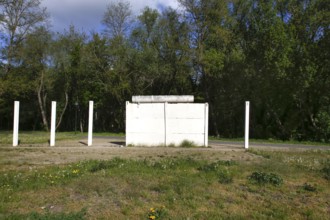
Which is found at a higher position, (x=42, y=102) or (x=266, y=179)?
(x=42, y=102)

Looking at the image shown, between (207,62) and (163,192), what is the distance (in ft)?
84.5

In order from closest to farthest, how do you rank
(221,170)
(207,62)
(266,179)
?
(266,179) → (221,170) → (207,62)

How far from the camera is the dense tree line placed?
94.7 feet

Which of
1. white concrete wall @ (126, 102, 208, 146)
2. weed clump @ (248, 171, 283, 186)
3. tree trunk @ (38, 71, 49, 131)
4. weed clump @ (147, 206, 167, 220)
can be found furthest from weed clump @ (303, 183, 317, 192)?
tree trunk @ (38, 71, 49, 131)

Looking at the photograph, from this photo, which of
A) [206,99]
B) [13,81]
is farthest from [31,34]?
[206,99]

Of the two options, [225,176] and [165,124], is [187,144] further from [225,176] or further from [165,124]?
[225,176]

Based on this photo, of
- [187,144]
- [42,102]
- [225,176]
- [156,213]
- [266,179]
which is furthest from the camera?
[42,102]

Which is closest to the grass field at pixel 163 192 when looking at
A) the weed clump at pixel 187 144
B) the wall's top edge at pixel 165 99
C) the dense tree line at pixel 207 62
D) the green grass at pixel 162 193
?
the green grass at pixel 162 193

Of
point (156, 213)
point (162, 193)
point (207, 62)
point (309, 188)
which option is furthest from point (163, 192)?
point (207, 62)

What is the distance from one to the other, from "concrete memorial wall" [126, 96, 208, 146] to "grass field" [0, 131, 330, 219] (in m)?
7.30

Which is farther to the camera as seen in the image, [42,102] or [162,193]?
[42,102]

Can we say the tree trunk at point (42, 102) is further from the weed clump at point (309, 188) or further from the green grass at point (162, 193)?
the weed clump at point (309, 188)

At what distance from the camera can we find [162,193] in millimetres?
7016

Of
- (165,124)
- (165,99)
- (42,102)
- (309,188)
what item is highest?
(42,102)
